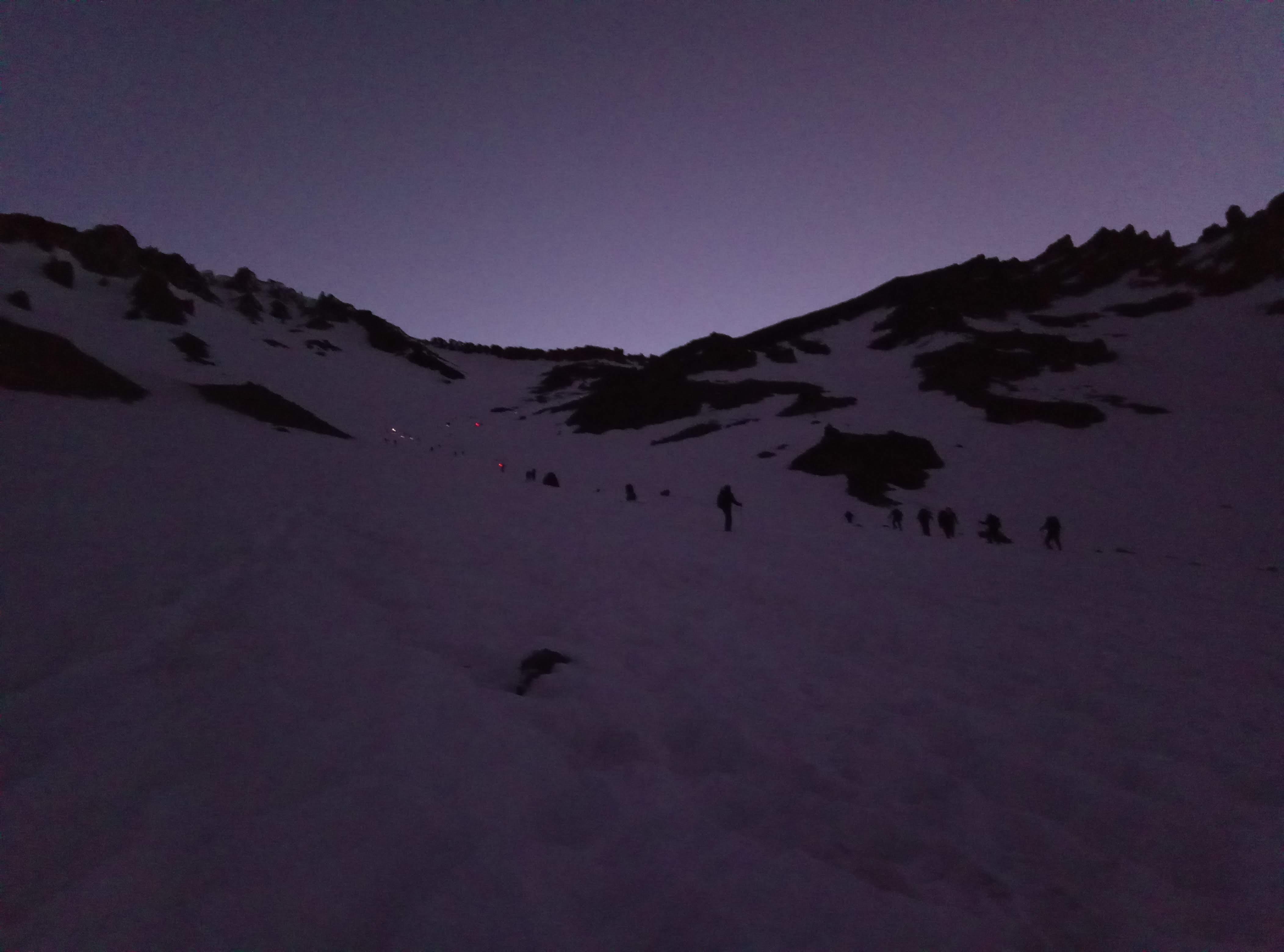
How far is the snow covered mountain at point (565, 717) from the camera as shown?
2.99 meters

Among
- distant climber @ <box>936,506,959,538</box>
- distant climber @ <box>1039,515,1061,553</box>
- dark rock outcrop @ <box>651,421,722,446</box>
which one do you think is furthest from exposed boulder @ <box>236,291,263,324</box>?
distant climber @ <box>1039,515,1061,553</box>

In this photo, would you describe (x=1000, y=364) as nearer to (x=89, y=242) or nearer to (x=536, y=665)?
(x=536, y=665)

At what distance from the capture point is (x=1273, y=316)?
170ft

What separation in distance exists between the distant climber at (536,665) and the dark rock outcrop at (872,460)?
25291 mm

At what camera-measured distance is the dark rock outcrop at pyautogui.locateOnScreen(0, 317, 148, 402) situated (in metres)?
15.2

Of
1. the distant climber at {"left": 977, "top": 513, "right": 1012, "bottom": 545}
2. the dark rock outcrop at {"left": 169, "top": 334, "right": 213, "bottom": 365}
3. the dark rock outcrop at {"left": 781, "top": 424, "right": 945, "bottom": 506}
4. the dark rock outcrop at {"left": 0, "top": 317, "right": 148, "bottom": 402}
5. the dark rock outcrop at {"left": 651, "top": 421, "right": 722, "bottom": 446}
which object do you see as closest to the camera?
the dark rock outcrop at {"left": 0, "top": 317, "right": 148, "bottom": 402}

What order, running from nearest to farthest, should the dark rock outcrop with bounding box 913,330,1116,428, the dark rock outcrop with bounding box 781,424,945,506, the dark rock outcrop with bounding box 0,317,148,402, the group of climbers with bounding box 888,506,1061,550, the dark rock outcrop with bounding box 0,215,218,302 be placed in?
the dark rock outcrop with bounding box 0,317,148,402, the group of climbers with bounding box 888,506,1061,550, the dark rock outcrop with bounding box 781,424,945,506, the dark rock outcrop with bounding box 913,330,1116,428, the dark rock outcrop with bounding box 0,215,218,302

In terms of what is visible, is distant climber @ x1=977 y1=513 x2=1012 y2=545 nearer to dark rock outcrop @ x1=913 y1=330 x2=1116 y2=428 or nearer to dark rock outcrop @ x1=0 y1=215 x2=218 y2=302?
dark rock outcrop @ x1=913 y1=330 x2=1116 y2=428

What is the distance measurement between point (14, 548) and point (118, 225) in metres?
75.1

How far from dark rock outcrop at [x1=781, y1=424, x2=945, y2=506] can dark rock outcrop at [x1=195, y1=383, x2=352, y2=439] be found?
22873 millimetres

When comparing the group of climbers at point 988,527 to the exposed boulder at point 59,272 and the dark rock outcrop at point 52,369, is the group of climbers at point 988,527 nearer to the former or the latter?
the dark rock outcrop at point 52,369

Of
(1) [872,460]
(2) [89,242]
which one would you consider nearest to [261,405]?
(1) [872,460]

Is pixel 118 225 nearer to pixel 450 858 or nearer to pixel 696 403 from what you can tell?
pixel 696 403

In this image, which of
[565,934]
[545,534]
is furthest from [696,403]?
[565,934]
